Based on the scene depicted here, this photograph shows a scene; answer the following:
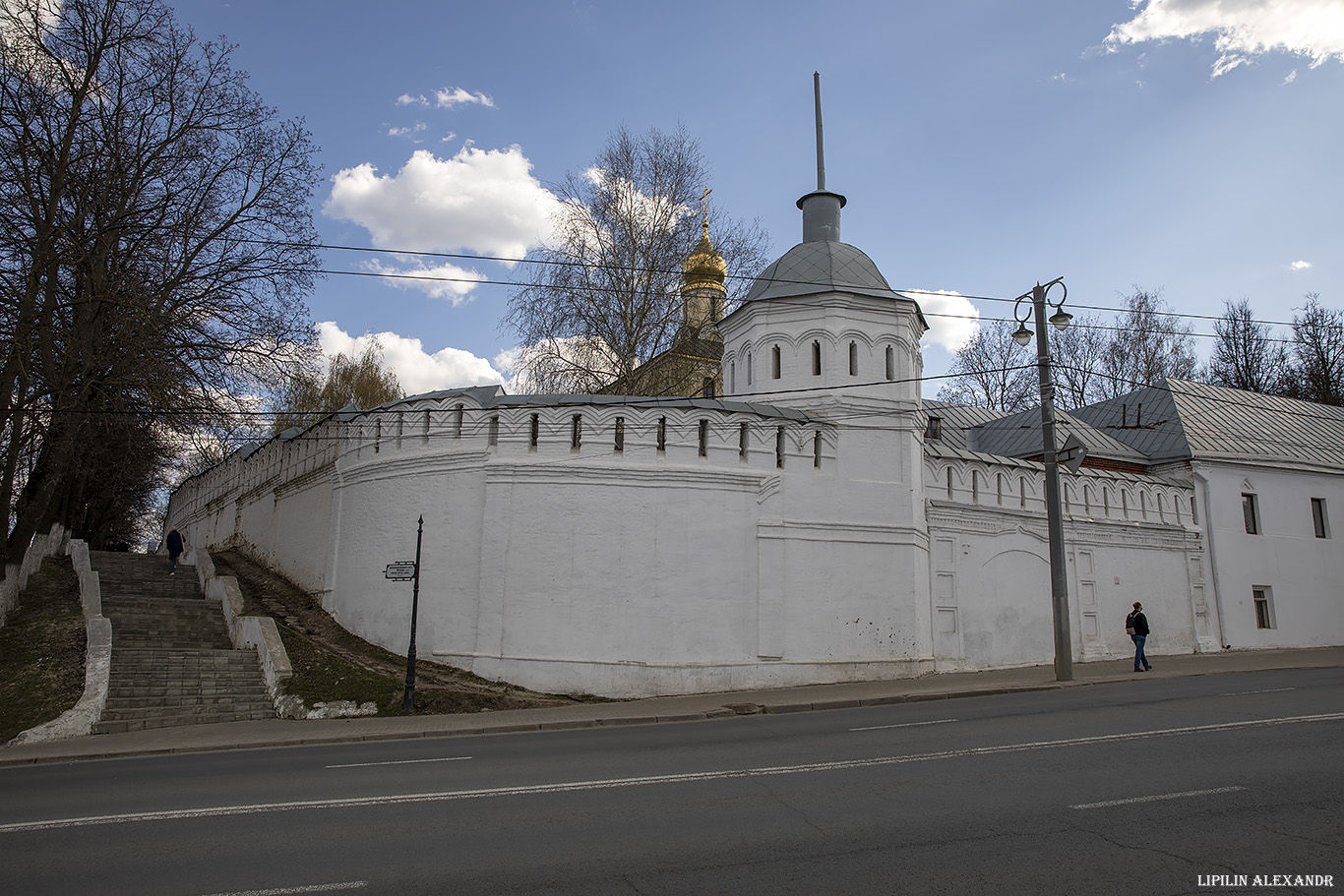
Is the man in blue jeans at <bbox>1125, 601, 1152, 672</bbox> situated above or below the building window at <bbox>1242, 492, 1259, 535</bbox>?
below

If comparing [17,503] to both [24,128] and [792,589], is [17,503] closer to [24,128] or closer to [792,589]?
[24,128]

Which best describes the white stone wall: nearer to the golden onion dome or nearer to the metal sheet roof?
the golden onion dome

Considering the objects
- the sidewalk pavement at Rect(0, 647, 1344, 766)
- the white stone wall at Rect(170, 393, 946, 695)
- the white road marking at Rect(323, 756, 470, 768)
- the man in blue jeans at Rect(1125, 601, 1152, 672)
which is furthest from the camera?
the man in blue jeans at Rect(1125, 601, 1152, 672)

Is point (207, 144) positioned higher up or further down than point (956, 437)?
higher up

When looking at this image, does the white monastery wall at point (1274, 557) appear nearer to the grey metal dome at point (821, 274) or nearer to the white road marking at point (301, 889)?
the grey metal dome at point (821, 274)

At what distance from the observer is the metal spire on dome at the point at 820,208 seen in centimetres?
2141

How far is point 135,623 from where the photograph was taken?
18.2 metres

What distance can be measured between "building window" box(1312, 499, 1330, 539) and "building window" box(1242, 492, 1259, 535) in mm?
2444

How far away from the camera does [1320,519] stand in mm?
26906

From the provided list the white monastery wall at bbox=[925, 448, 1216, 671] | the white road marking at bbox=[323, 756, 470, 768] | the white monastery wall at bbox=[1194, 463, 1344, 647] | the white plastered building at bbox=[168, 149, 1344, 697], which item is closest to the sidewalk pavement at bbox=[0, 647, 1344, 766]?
the white plastered building at bbox=[168, 149, 1344, 697]

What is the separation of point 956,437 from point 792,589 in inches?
596

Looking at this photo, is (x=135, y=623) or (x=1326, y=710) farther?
(x=135, y=623)

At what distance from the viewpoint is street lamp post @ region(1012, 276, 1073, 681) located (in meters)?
16.7

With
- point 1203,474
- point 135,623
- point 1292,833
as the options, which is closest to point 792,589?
point 1292,833
